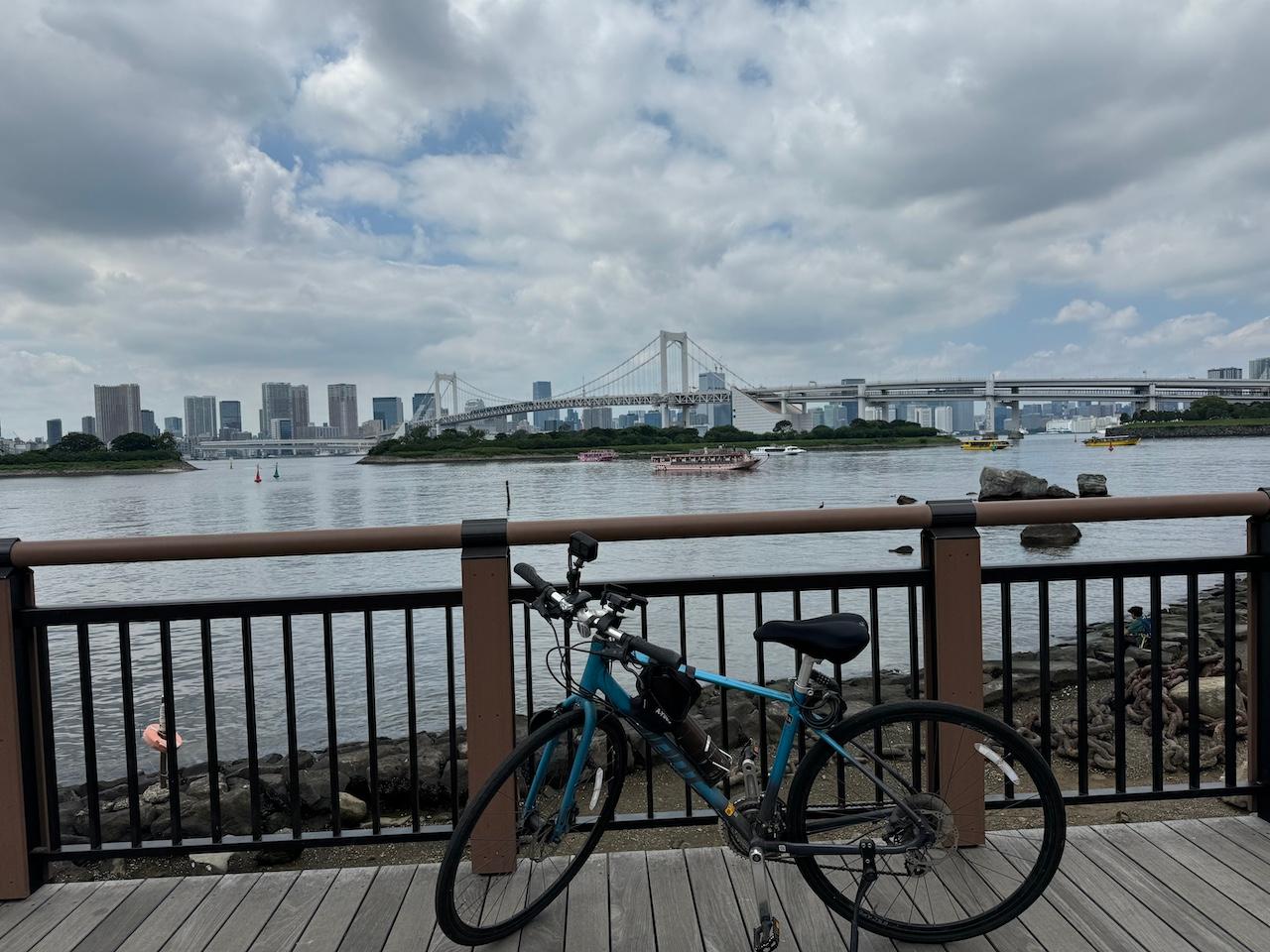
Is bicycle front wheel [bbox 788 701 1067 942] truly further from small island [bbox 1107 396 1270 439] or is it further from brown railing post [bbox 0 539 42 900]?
small island [bbox 1107 396 1270 439]

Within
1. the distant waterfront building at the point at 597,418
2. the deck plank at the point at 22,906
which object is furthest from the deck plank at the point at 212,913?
the distant waterfront building at the point at 597,418

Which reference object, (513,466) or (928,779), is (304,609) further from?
(513,466)

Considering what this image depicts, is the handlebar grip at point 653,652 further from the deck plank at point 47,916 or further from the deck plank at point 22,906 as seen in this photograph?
the deck plank at point 22,906

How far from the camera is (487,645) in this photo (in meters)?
2.61

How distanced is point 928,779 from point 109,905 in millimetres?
2408

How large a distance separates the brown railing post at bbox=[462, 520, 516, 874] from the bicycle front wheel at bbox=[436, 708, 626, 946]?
20 centimetres

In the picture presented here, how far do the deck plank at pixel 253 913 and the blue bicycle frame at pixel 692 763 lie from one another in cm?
85

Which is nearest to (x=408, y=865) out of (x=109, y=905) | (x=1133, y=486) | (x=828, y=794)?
(x=109, y=905)

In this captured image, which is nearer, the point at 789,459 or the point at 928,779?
the point at 928,779

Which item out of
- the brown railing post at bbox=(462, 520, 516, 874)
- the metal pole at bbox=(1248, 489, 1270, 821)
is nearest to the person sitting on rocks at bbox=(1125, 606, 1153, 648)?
the metal pole at bbox=(1248, 489, 1270, 821)

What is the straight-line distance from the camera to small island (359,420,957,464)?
78.1 m

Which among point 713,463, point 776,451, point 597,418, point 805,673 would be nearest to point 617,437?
point 776,451

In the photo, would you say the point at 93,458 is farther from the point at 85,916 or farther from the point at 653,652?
the point at 653,652

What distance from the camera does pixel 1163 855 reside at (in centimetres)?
266
